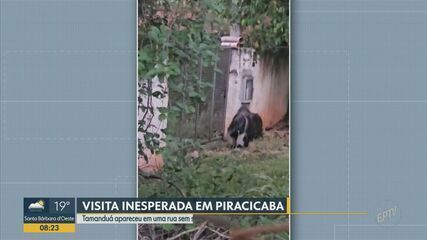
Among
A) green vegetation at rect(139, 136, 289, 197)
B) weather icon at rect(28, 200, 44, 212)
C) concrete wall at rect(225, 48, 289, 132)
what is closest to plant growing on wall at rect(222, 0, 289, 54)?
concrete wall at rect(225, 48, 289, 132)

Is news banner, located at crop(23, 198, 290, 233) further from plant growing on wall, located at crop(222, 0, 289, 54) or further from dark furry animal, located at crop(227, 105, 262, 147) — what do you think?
plant growing on wall, located at crop(222, 0, 289, 54)

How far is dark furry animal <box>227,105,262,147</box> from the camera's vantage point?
2.66 metres

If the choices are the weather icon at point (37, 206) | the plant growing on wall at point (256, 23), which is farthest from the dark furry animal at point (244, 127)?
the weather icon at point (37, 206)

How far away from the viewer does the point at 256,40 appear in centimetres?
267

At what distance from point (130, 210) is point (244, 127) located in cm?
62

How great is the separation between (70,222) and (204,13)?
1.10 metres

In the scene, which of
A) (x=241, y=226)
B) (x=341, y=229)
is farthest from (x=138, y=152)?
(x=341, y=229)

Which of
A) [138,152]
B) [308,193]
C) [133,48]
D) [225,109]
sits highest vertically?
[133,48]

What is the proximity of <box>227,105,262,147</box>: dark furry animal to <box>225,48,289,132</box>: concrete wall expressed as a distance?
0.02 meters

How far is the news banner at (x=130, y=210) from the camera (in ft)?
8.89

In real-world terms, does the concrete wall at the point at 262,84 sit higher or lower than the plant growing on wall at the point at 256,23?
lower

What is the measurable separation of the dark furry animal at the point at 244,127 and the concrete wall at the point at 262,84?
0.02 m

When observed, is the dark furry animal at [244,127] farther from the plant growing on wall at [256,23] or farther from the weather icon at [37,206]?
the weather icon at [37,206]

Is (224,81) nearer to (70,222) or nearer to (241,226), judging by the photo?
(241,226)
